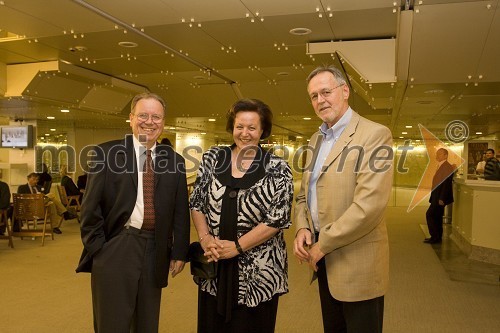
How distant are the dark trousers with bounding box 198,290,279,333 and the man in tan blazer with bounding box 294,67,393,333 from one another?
34 cm

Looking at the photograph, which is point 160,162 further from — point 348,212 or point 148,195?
point 348,212

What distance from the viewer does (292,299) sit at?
15.9 ft

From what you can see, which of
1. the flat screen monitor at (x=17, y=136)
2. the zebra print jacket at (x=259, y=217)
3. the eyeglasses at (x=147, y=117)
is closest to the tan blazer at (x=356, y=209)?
the zebra print jacket at (x=259, y=217)

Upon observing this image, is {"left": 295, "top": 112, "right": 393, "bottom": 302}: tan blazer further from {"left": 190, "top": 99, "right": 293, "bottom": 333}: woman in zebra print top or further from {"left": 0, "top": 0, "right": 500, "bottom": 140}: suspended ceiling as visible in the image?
{"left": 0, "top": 0, "right": 500, "bottom": 140}: suspended ceiling

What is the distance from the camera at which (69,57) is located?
7969mm

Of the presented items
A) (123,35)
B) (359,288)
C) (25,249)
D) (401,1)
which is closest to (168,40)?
(123,35)

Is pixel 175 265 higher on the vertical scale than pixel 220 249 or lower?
lower

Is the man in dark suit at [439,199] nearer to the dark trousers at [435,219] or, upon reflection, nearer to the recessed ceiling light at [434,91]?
the dark trousers at [435,219]

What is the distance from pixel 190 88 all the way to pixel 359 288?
31.5 feet

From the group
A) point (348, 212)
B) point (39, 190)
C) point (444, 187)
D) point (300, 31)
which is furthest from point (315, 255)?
point (39, 190)

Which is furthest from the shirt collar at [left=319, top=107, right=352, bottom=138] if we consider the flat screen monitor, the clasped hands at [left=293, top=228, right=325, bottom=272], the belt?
the flat screen monitor

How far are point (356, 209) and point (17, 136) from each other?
13.2m

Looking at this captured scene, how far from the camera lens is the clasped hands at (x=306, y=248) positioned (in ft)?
7.10

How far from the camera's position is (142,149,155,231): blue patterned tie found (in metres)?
2.41
